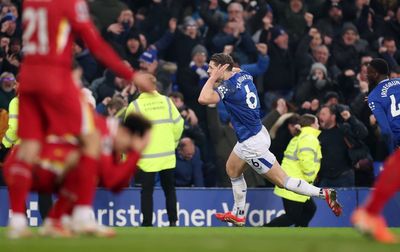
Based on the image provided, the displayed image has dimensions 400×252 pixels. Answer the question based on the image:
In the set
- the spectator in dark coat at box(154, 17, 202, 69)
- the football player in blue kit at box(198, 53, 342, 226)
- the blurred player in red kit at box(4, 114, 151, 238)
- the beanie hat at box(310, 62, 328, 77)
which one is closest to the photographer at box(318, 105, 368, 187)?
the beanie hat at box(310, 62, 328, 77)

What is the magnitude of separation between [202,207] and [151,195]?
85.3 inches

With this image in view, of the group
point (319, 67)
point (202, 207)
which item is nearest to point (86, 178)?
point (202, 207)

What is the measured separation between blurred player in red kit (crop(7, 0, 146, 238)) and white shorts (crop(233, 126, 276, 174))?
20.2 feet

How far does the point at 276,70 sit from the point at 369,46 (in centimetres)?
239

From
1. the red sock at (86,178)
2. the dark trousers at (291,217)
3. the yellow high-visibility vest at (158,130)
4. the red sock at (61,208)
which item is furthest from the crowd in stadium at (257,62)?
the red sock at (86,178)

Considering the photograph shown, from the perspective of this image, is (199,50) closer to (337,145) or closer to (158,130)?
(337,145)

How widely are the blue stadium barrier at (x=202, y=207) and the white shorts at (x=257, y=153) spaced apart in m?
2.72

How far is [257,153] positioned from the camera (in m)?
16.7

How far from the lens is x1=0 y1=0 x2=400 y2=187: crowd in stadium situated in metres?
20.5

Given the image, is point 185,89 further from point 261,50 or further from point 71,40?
point 71,40

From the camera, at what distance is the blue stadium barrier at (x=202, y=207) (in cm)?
1909

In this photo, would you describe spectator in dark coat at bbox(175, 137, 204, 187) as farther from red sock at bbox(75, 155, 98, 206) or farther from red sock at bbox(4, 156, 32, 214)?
red sock at bbox(75, 155, 98, 206)

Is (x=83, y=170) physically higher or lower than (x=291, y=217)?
higher

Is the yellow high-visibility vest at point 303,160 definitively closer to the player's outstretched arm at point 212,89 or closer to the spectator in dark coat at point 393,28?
the player's outstretched arm at point 212,89
